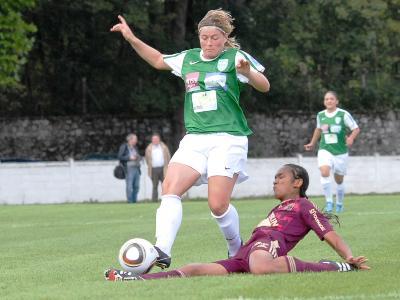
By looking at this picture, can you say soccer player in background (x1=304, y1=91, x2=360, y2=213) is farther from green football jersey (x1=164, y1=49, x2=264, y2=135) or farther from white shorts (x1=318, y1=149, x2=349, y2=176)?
green football jersey (x1=164, y1=49, x2=264, y2=135)

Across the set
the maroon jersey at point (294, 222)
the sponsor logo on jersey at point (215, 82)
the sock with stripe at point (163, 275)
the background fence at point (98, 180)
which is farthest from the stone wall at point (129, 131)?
the sock with stripe at point (163, 275)

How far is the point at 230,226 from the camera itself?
35.6 ft

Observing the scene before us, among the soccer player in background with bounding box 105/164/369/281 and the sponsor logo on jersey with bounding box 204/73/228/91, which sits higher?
the sponsor logo on jersey with bounding box 204/73/228/91

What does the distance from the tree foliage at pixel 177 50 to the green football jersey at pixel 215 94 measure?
3473 centimetres

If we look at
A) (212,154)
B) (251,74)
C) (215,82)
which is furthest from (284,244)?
(215,82)

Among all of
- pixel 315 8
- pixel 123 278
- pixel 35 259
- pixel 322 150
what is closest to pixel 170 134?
pixel 315 8

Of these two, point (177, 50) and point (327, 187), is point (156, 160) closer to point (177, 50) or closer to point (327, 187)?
point (327, 187)

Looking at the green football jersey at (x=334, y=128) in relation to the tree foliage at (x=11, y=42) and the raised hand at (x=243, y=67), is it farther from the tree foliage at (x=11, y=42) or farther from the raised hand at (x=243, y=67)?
the tree foliage at (x=11, y=42)

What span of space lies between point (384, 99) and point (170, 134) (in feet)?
29.3

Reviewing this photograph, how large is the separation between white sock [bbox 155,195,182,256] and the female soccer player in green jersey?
0.06 feet

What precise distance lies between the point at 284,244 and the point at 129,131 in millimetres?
37972

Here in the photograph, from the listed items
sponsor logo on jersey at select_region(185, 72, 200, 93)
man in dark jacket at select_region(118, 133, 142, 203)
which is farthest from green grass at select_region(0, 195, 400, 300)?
man in dark jacket at select_region(118, 133, 142, 203)

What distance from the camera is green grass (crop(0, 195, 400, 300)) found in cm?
850

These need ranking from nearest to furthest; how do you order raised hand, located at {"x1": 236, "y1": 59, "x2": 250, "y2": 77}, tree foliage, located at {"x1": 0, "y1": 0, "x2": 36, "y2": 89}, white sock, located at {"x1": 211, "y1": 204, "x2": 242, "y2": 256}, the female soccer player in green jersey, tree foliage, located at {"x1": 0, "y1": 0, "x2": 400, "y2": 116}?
raised hand, located at {"x1": 236, "y1": 59, "x2": 250, "y2": 77} → the female soccer player in green jersey → white sock, located at {"x1": 211, "y1": 204, "x2": 242, "y2": 256} → tree foliage, located at {"x1": 0, "y1": 0, "x2": 36, "y2": 89} → tree foliage, located at {"x1": 0, "y1": 0, "x2": 400, "y2": 116}
